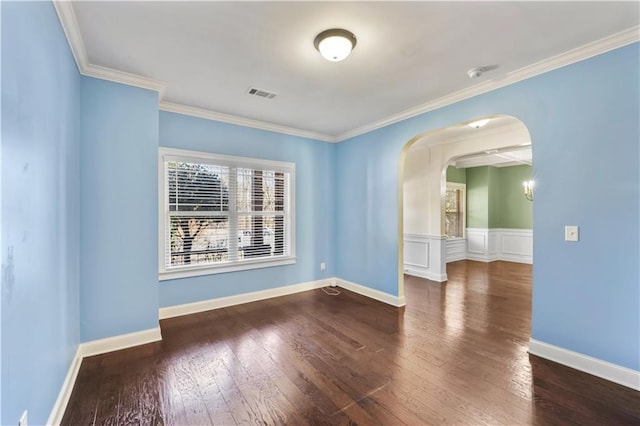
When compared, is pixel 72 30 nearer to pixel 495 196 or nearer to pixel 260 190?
pixel 260 190

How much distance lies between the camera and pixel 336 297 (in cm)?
442

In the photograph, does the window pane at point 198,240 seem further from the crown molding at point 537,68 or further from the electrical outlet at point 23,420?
the crown molding at point 537,68

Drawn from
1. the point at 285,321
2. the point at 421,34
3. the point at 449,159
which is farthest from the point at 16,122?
the point at 449,159

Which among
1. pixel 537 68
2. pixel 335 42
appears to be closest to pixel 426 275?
pixel 537 68

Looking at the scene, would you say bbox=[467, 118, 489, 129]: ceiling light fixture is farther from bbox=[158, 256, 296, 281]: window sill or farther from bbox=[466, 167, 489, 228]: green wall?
bbox=[466, 167, 489, 228]: green wall

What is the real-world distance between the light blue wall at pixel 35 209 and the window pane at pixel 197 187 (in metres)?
1.35

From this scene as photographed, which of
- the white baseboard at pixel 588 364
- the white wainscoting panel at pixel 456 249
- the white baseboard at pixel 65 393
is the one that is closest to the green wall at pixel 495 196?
the white wainscoting panel at pixel 456 249

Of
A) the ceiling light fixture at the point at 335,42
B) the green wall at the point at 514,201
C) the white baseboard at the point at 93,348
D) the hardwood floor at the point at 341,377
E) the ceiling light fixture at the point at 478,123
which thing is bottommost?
the hardwood floor at the point at 341,377

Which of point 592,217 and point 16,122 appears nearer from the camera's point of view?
point 16,122

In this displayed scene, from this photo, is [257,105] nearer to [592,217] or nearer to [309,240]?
[309,240]

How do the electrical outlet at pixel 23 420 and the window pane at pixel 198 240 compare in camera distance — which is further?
the window pane at pixel 198 240

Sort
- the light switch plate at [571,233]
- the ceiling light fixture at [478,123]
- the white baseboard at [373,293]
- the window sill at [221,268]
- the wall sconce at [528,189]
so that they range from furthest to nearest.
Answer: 1. the wall sconce at [528,189]
2. the white baseboard at [373,293]
3. the window sill at [221,268]
4. the ceiling light fixture at [478,123]
5. the light switch plate at [571,233]

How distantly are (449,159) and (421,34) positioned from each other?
3621 mm

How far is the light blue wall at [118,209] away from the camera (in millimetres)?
2652
